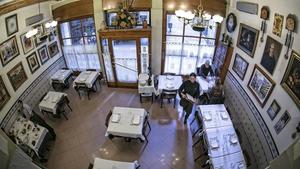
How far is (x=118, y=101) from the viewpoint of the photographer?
687 centimetres

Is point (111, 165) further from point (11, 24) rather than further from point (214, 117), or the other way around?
point (11, 24)

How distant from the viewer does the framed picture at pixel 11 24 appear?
16.9 feet

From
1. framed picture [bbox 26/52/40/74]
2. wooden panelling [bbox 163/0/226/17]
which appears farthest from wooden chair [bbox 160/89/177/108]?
framed picture [bbox 26/52/40/74]

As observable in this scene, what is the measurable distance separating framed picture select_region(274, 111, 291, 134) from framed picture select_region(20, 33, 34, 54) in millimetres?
6611

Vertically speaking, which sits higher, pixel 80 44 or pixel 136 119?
pixel 80 44

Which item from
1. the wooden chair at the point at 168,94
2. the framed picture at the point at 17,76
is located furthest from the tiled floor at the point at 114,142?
the framed picture at the point at 17,76

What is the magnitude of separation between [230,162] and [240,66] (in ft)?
8.86

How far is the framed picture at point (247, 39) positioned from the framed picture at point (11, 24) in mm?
5953

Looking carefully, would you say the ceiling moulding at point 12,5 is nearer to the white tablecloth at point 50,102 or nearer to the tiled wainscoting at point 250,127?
the white tablecloth at point 50,102

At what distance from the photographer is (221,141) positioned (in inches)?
170

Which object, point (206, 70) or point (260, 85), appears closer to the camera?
point (260, 85)

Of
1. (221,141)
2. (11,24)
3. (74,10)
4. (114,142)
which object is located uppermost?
(74,10)

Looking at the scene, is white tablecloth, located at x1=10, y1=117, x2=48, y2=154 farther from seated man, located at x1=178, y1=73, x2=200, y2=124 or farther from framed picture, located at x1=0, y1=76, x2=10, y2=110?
seated man, located at x1=178, y1=73, x2=200, y2=124

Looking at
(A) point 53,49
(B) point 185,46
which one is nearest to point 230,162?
(B) point 185,46
